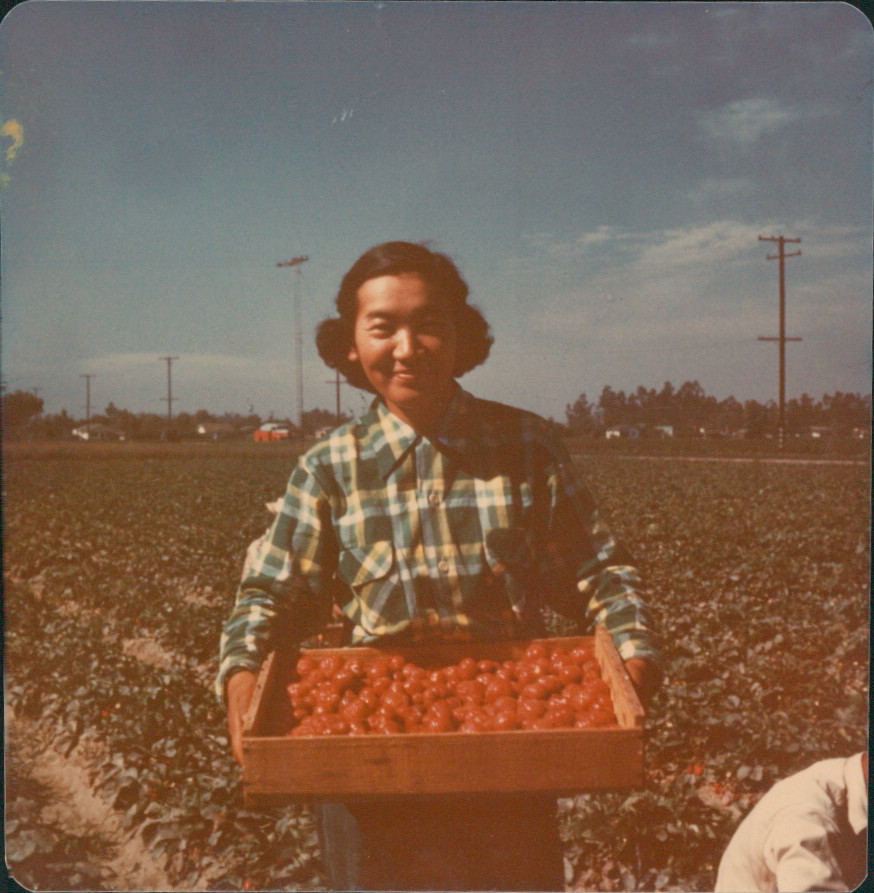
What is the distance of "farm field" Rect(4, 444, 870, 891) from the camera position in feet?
9.68

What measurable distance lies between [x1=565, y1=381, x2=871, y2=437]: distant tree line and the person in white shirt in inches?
50.2

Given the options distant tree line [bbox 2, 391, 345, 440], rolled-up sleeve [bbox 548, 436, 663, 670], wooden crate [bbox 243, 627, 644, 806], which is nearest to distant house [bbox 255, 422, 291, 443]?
distant tree line [bbox 2, 391, 345, 440]

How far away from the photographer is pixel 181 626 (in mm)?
3621

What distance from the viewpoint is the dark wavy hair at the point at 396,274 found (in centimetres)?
259

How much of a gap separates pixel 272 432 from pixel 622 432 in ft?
4.64

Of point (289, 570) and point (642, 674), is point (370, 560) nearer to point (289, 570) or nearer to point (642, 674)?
point (289, 570)

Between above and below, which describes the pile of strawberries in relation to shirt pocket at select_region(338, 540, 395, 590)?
below

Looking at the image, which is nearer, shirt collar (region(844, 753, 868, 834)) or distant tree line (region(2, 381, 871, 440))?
shirt collar (region(844, 753, 868, 834))

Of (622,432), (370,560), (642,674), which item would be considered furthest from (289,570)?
(622,432)

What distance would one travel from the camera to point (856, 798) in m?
2.62

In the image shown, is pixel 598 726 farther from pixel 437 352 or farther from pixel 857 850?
pixel 857 850

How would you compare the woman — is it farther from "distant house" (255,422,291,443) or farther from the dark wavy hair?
"distant house" (255,422,291,443)

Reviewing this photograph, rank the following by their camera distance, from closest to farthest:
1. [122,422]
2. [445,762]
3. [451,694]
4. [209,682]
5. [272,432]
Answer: [445,762] → [451,694] → [272,432] → [122,422] → [209,682]

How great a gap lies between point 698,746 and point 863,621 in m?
0.88
